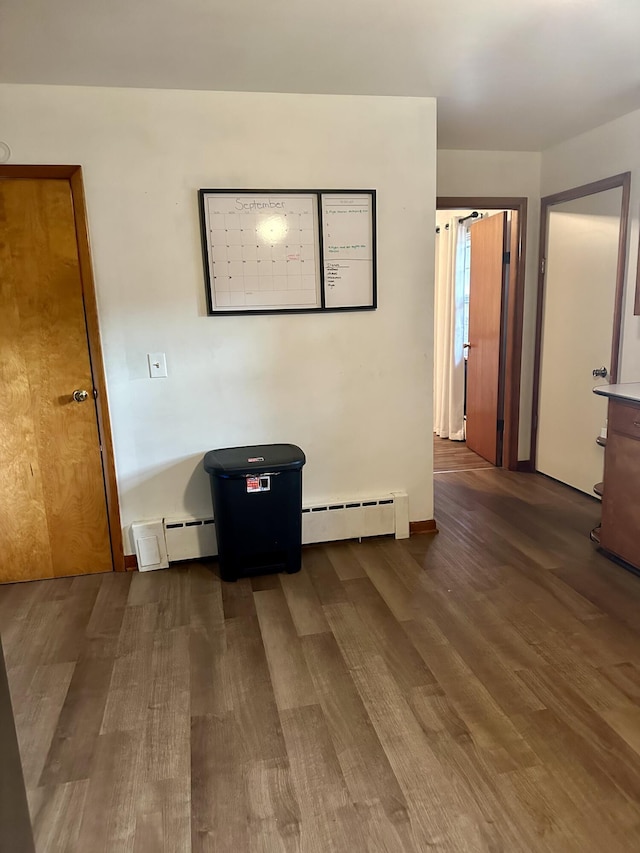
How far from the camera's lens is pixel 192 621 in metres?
2.59

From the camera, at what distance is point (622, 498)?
2.92 metres

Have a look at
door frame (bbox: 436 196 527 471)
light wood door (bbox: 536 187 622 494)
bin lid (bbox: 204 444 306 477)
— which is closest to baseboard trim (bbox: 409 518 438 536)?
bin lid (bbox: 204 444 306 477)

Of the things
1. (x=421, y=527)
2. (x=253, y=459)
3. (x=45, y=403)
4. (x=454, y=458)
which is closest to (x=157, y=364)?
(x=45, y=403)

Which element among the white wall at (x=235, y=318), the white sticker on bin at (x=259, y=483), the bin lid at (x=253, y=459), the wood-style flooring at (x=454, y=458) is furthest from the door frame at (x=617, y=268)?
the white sticker on bin at (x=259, y=483)

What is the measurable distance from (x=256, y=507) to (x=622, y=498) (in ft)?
A: 6.13

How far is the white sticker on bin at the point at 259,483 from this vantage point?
9.32ft

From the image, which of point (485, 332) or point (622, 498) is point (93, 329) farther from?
point (485, 332)

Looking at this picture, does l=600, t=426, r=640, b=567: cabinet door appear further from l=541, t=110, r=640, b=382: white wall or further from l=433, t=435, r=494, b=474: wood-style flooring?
l=433, t=435, r=494, b=474: wood-style flooring

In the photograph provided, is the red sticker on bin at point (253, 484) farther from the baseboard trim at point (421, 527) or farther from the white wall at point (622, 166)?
the white wall at point (622, 166)

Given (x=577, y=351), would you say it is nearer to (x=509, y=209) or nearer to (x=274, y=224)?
(x=509, y=209)

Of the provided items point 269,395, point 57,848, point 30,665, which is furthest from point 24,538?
point 57,848

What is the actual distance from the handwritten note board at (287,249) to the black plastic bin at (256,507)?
0.80 m

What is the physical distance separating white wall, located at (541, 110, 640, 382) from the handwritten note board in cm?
163

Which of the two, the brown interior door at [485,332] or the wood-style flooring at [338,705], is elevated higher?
the brown interior door at [485,332]
